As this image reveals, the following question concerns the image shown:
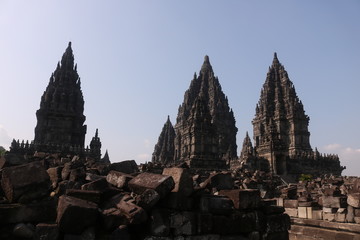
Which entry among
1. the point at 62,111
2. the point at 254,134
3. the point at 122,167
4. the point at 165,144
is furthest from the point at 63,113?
the point at 122,167

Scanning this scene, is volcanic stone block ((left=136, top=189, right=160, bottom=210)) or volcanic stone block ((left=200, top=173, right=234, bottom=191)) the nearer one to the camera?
volcanic stone block ((left=136, top=189, right=160, bottom=210))

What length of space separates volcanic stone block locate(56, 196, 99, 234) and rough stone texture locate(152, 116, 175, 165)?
49879 mm

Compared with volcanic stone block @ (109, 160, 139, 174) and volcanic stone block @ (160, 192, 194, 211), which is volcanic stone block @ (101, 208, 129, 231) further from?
volcanic stone block @ (109, 160, 139, 174)

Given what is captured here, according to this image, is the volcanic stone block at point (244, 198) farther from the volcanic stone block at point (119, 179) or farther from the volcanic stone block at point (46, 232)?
the volcanic stone block at point (46, 232)

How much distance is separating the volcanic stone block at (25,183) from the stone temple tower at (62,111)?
1371 inches

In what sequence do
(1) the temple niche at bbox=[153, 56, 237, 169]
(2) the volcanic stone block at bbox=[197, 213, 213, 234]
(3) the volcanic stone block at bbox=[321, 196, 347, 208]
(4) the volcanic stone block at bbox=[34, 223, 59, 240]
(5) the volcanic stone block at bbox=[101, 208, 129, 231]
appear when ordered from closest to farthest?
(4) the volcanic stone block at bbox=[34, 223, 59, 240] < (5) the volcanic stone block at bbox=[101, 208, 129, 231] < (2) the volcanic stone block at bbox=[197, 213, 213, 234] < (3) the volcanic stone block at bbox=[321, 196, 347, 208] < (1) the temple niche at bbox=[153, 56, 237, 169]

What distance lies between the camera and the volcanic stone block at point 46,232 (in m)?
3.48

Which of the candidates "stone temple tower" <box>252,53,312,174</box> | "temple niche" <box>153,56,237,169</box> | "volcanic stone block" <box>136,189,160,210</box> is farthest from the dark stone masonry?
"stone temple tower" <box>252,53,312,174</box>

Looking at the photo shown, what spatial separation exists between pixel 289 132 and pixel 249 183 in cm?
3921

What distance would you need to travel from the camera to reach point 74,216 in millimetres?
3604

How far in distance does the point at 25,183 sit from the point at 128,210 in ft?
4.74

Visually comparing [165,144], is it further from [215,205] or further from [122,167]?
[215,205]

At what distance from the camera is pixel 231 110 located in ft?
182

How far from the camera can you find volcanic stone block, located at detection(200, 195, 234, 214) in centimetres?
448
